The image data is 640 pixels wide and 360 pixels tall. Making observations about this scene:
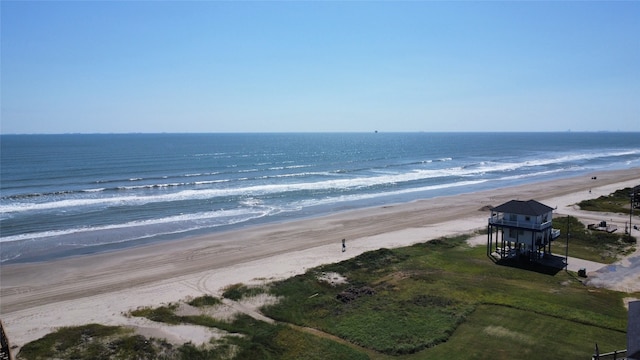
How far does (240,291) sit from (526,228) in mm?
22484

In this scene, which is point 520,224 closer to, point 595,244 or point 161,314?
point 595,244

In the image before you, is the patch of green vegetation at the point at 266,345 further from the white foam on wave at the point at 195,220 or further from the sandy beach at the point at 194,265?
the white foam on wave at the point at 195,220

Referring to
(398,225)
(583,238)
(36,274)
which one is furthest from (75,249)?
(583,238)

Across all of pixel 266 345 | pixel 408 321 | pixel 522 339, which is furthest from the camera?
pixel 408 321

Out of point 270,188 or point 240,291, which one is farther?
point 270,188

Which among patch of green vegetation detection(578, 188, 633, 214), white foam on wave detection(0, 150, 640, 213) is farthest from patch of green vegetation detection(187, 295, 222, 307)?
patch of green vegetation detection(578, 188, 633, 214)

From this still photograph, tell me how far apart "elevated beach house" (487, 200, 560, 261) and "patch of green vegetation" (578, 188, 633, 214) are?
2390cm

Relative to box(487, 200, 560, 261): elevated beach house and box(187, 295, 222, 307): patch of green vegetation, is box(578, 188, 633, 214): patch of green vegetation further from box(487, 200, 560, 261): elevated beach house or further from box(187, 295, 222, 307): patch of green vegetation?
box(187, 295, 222, 307): patch of green vegetation

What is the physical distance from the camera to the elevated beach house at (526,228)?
35.6 metres

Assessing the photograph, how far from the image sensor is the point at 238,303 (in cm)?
2892

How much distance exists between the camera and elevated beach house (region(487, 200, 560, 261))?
35.6m

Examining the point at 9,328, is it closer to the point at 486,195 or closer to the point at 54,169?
the point at 486,195

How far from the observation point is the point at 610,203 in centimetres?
5978

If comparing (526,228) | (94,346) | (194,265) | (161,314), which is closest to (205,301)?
(161,314)
